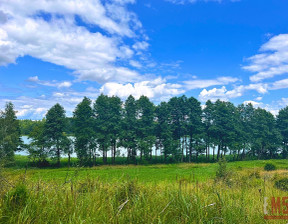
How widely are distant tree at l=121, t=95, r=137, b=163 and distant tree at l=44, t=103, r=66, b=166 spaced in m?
12.4

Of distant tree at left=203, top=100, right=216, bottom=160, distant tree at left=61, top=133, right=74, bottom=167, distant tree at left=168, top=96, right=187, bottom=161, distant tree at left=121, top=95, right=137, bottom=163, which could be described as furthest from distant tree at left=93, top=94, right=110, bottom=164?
distant tree at left=203, top=100, right=216, bottom=160

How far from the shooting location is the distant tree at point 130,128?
4091 cm

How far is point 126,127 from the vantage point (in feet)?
140

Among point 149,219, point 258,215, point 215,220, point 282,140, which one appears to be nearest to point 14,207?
point 149,219

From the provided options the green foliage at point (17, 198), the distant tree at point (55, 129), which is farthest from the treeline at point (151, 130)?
the green foliage at point (17, 198)

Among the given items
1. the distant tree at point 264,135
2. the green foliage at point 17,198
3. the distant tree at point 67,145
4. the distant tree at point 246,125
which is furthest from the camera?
the distant tree at point 264,135

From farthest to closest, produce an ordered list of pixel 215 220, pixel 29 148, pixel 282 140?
1. pixel 282 140
2. pixel 29 148
3. pixel 215 220

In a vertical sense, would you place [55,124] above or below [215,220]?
above

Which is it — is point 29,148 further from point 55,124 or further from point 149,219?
point 149,219

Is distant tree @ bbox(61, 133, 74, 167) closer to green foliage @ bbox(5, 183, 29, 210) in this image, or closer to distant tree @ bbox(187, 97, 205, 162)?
distant tree @ bbox(187, 97, 205, 162)

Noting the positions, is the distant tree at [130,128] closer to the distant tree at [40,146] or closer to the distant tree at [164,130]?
the distant tree at [164,130]

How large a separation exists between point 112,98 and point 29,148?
19302mm

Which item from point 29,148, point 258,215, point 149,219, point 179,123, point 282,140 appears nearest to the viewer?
point 149,219

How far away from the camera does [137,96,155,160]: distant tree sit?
4147 centimetres
